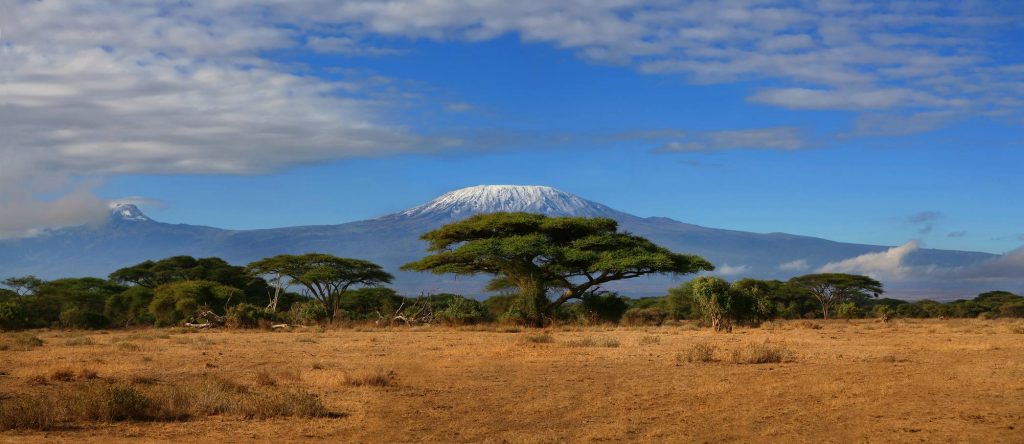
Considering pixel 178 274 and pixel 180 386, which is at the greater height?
pixel 178 274

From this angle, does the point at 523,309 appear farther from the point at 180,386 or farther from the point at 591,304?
the point at 180,386

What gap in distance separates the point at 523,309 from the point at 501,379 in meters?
28.4

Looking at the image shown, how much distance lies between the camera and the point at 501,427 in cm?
1320

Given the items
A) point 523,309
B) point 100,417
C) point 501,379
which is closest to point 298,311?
point 523,309

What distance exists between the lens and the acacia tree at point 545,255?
157 feet

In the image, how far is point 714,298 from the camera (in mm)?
41531

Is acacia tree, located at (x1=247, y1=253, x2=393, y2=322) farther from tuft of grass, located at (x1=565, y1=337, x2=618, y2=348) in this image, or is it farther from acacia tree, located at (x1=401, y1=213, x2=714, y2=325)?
tuft of grass, located at (x1=565, y1=337, x2=618, y2=348)

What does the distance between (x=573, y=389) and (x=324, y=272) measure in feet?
152

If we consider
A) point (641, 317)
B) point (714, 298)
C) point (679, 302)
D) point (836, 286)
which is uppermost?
point (836, 286)

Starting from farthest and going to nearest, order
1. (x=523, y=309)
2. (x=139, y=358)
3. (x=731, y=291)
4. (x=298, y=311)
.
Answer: (x=298, y=311)
(x=523, y=309)
(x=731, y=291)
(x=139, y=358)

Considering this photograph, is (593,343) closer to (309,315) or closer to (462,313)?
(462,313)

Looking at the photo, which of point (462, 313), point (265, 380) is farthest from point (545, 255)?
point (265, 380)

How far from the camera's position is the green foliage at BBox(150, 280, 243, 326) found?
2141 inches

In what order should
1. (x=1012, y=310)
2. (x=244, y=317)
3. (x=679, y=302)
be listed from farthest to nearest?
1. (x=679, y=302)
2. (x=1012, y=310)
3. (x=244, y=317)
